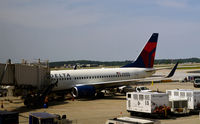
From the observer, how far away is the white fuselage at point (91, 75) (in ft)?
122

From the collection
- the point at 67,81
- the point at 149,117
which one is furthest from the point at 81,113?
the point at 67,81

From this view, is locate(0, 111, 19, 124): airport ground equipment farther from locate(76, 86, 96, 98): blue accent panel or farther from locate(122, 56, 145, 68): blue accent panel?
locate(122, 56, 145, 68): blue accent panel

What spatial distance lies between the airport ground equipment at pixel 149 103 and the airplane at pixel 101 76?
12441mm

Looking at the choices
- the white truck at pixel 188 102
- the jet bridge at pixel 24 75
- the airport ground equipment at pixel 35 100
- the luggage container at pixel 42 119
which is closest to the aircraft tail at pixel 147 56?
the jet bridge at pixel 24 75

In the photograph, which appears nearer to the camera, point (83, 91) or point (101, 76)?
point (83, 91)

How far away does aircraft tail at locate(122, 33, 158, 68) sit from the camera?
4675 cm

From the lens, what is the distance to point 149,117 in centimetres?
2403

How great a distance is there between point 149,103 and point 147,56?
2416 centimetres

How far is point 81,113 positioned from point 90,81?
43.8 feet

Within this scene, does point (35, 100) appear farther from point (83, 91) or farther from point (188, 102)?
point (188, 102)

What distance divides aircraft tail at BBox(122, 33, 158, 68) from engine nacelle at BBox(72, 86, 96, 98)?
1193cm

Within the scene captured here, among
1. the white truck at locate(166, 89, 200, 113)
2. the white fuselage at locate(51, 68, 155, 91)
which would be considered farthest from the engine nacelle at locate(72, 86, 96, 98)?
the white truck at locate(166, 89, 200, 113)

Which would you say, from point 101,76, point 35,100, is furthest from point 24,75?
point 101,76

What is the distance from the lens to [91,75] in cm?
4006
